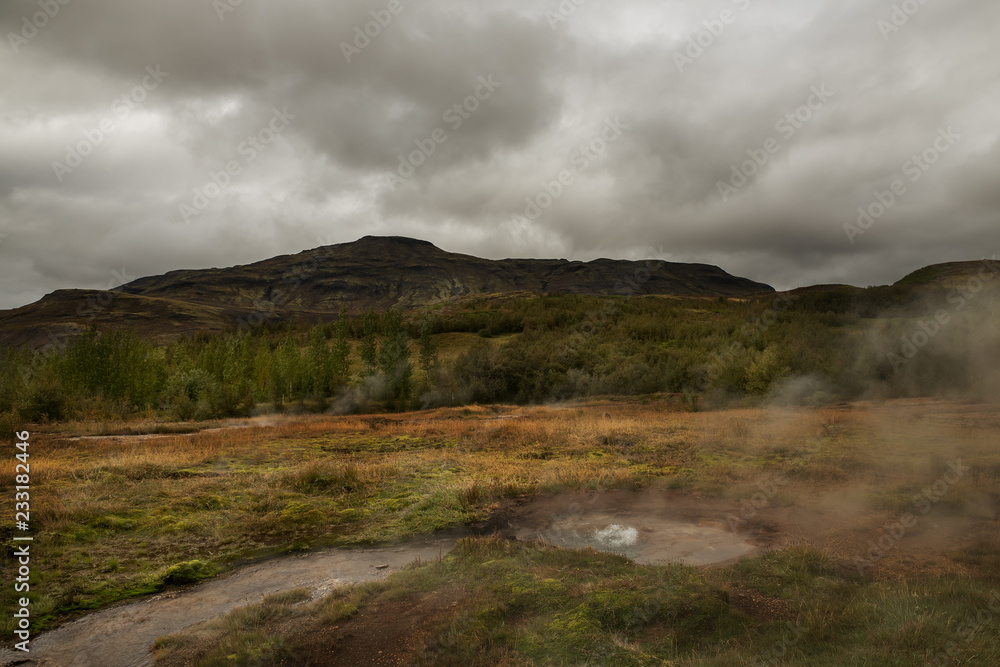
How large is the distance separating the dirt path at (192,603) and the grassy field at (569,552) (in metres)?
0.64

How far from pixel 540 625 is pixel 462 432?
26687mm

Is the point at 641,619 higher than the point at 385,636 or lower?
higher

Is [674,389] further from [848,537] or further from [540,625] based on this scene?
[540,625]

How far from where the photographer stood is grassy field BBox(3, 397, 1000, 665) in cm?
716

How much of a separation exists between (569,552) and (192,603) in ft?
26.0

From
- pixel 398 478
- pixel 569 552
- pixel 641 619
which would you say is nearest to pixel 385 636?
pixel 641 619

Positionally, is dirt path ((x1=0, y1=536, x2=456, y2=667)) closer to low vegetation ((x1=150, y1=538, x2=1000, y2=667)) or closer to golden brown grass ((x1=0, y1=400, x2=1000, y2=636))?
low vegetation ((x1=150, y1=538, x2=1000, y2=667))

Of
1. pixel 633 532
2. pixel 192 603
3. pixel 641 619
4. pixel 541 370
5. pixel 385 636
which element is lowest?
pixel 633 532

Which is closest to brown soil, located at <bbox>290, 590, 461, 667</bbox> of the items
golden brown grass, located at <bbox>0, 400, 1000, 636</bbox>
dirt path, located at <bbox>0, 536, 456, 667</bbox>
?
dirt path, located at <bbox>0, 536, 456, 667</bbox>

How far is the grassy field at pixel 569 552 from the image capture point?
23.5 feet

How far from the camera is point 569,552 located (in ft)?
35.3

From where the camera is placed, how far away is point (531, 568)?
9977 millimetres

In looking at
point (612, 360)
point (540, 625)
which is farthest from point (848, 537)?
point (612, 360)

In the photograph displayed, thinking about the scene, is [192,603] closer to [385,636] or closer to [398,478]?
[385,636]
